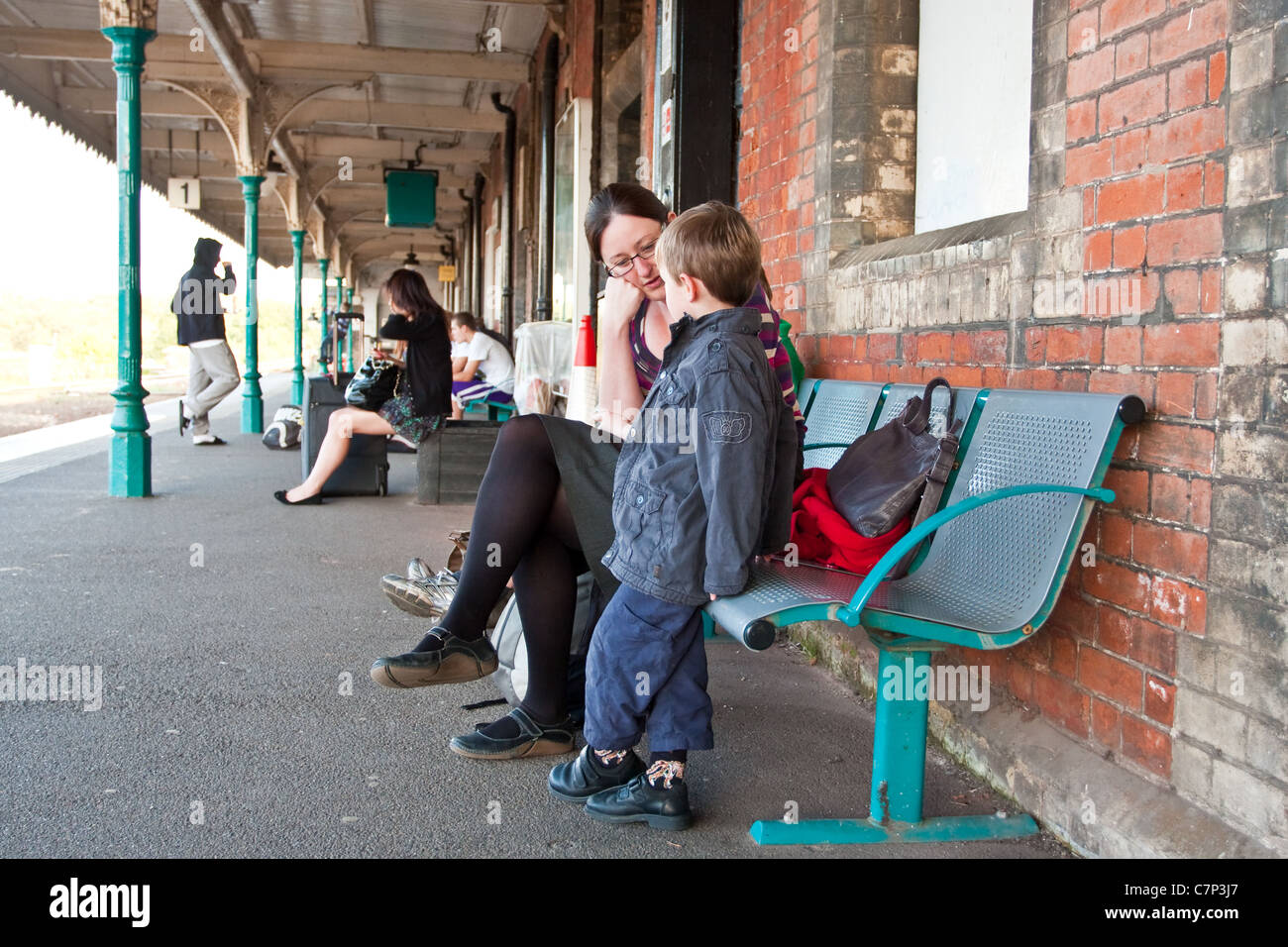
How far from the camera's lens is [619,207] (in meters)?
2.78

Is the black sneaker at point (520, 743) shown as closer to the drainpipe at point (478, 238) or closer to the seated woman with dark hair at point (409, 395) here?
the seated woman with dark hair at point (409, 395)

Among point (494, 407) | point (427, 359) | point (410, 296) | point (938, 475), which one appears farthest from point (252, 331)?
point (938, 475)

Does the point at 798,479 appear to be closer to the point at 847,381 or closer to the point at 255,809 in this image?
the point at 847,381

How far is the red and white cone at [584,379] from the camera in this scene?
314cm

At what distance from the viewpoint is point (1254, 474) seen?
6.03 ft

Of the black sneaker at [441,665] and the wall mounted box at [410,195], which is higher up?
the wall mounted box at [410,195]

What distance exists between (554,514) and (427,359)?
4005 millimetres

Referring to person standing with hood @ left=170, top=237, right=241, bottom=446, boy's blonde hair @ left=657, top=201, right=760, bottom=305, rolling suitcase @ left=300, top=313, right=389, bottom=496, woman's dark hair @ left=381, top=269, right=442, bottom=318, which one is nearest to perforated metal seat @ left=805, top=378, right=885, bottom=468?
boy's blonde hair @ left=657, top=201, right=760, bottom=305

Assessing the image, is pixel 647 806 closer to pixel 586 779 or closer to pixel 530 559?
pixel 586 779

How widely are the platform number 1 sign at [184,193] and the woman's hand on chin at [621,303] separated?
1590cm

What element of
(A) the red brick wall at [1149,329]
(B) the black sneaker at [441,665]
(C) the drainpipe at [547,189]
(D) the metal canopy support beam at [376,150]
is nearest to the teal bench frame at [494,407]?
(C) the drainpipe at [547,189]

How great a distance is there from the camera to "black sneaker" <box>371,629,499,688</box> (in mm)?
2613
